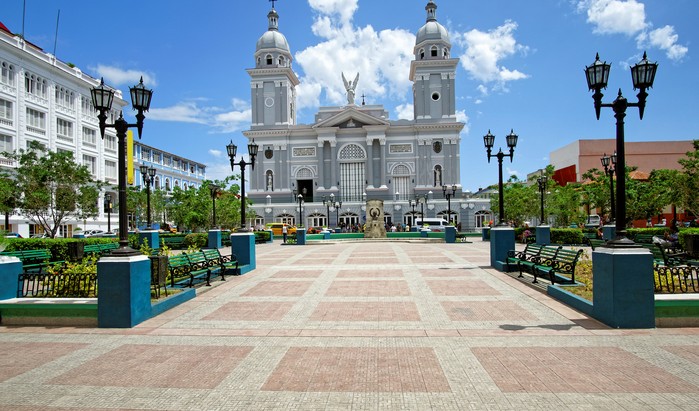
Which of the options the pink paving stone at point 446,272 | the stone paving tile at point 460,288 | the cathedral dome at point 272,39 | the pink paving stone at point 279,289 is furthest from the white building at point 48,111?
the stone paving tile at point 460,288

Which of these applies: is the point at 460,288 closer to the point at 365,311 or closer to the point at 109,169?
the point at 365,311

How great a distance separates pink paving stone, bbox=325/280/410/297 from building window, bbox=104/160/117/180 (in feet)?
141

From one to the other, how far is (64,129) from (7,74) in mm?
7220

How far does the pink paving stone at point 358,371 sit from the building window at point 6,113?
38883mm

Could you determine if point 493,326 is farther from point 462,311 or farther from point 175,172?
point 175,172

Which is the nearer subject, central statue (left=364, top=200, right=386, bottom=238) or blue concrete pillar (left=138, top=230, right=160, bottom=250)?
blue concrete pillar (left=138, top=230, right=160, bottom=250)

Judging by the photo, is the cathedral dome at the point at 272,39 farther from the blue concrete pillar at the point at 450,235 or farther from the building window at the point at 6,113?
the blue concrete pillar at the point at 450,235

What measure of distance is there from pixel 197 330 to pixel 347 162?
5645cm

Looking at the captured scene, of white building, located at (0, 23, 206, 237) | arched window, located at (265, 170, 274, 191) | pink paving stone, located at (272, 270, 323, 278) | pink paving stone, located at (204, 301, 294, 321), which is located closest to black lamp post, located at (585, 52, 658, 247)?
pink paving stone, located at (204, 301, 294, 321)

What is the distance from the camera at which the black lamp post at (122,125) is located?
8477 mm

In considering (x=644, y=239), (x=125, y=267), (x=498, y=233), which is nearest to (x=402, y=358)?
(x=125, y=267)

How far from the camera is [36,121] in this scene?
124 ft

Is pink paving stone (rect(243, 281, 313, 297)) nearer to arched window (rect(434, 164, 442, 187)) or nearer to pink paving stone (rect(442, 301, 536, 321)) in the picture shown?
pink paving stone (rect(442, 301, 536, 321))

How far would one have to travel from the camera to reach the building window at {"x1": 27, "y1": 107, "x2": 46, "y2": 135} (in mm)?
36906
